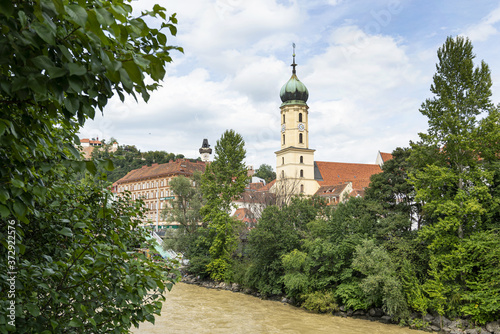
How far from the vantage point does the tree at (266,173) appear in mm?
112312

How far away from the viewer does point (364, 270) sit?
68.0ft

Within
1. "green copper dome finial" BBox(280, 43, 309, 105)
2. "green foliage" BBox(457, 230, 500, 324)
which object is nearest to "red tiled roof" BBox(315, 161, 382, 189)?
"green copper dome finial" BBox(280, 43, 309, 105)

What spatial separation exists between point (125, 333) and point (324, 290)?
20.7 meters

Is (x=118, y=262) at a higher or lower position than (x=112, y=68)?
lower

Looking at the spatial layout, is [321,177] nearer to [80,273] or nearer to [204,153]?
[204,153]

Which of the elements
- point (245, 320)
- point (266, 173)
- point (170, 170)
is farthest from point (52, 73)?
point (266, 173)

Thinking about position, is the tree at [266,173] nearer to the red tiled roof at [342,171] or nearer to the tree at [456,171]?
the red tiled roof at [342,171]

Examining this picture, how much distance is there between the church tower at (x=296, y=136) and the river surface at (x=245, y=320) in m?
40.2

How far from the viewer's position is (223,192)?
3544 cm

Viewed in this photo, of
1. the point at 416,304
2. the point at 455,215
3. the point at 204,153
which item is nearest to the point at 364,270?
the point at 416,304

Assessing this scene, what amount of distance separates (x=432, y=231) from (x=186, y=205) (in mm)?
27948

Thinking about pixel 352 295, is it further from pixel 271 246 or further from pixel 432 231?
pixel 271 246

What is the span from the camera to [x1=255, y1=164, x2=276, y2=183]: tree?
112 m

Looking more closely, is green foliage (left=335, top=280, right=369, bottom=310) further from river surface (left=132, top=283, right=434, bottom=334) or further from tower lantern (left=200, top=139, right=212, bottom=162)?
tower lantern (left=200, top=139, right=212, bottom=162)
